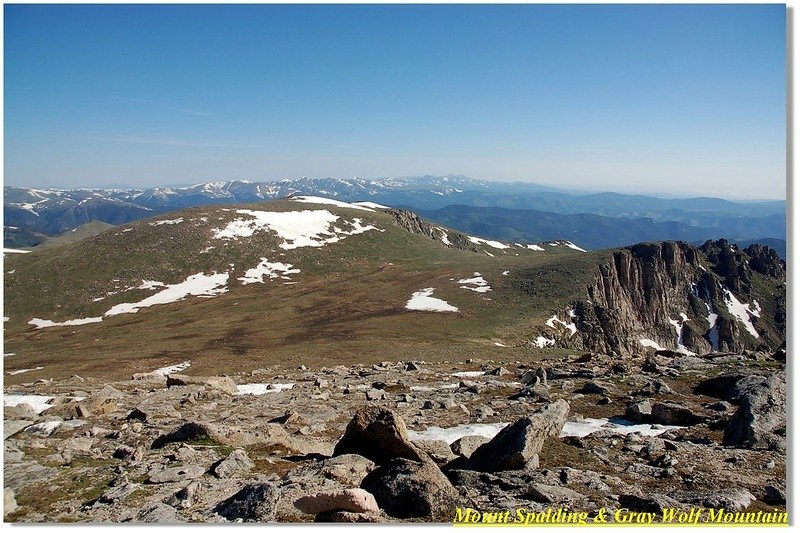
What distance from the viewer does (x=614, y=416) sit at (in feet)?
57.2

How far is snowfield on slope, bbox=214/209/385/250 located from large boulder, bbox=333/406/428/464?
106 metres

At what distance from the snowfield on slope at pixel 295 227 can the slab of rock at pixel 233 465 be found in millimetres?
105336

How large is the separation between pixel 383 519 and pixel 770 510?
7794mm

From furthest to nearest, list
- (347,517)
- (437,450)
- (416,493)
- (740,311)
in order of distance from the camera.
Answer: (740,311)
(437,450)
(416,493)
(347,517)

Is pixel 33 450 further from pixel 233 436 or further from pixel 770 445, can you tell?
pixel 770 445

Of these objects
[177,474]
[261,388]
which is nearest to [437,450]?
[177,474]

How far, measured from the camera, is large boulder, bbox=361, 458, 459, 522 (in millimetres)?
8250

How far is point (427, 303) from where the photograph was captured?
227ft

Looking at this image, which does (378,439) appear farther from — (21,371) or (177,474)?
(21,371)

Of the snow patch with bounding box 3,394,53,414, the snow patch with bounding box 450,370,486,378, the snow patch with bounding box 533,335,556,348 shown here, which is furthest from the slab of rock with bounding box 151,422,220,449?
the snow patch with bounding box 533,335,556,348

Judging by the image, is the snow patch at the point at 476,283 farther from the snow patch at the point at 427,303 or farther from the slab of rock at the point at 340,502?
the slab of rock at the point at 340,502

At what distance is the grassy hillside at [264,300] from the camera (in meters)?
47.7

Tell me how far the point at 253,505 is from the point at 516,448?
573cm

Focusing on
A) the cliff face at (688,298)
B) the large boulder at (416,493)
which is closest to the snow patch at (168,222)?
the cliff face at (688,298)
